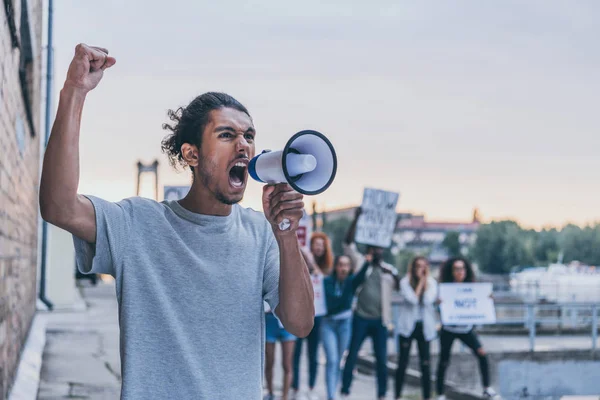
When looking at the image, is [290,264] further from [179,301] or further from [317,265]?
[317,265]

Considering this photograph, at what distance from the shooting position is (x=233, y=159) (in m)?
2.25

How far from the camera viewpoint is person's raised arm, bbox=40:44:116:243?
1948 millimetres

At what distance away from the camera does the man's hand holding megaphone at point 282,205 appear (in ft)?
6.83

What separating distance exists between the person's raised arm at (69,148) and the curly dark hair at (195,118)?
0.39 m

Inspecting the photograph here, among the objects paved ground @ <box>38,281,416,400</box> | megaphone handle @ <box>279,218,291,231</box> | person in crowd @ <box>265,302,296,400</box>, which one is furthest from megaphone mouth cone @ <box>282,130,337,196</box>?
person in crowd @ <box>265,302,296,400</box>

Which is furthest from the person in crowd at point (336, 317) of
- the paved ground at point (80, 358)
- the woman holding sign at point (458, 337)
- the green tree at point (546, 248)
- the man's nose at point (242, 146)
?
the green tree at point (546, 248)

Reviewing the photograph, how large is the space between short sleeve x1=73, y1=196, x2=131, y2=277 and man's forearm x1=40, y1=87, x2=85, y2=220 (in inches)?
5.1

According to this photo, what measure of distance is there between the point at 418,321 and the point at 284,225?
721 centimetres

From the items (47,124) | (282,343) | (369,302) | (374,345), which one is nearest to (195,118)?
(282,343)

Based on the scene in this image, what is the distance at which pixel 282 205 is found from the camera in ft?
6.85

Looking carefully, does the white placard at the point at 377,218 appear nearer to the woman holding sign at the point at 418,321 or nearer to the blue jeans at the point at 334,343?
the woman holding sign at the point at 418,321

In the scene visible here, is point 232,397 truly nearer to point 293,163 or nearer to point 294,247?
point 294,247

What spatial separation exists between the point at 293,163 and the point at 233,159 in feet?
0.93

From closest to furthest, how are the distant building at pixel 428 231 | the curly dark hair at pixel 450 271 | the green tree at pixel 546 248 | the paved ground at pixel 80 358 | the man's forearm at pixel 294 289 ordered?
the man's forearm at pixel 294 289 < the paved ground at pixel 80 358 < the curly dark hair at pixel 450 271 < the green tree at pixel 546 248 < the distant building at pixel 428 231
